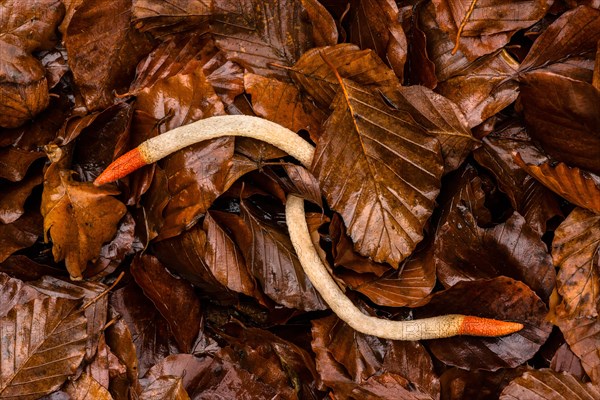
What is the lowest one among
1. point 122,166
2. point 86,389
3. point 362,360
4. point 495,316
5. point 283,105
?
point 86,389

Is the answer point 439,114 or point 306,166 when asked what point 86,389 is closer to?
→ point 306,166

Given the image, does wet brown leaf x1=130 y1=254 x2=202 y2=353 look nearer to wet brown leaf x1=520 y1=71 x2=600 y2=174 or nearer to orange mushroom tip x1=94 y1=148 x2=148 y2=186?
orange mushroom tip x1=94 y1=148 x2=148 y2=186

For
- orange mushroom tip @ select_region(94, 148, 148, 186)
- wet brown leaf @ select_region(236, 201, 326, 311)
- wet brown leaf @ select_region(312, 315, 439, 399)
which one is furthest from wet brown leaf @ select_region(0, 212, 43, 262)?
wet brown leaf @ select_region(312, 315, 439, 399)

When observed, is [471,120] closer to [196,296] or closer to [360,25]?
[360,25]

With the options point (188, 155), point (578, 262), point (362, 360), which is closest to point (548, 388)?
point (578, 262)

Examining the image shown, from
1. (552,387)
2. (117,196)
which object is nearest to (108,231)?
(117,196)

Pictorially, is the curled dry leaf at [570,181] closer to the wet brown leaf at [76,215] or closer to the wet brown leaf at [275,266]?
the wet brown leaf at [275,266]
